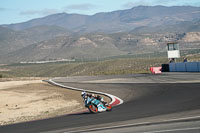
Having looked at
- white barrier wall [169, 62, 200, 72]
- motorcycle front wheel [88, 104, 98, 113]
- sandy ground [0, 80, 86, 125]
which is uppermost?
white barrier wall [169, 62, 200, 72]

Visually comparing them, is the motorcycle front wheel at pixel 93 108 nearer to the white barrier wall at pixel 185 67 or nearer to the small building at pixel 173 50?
the white barrier wall at pixel 185 67

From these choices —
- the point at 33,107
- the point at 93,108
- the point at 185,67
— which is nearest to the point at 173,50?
the point at 185,67

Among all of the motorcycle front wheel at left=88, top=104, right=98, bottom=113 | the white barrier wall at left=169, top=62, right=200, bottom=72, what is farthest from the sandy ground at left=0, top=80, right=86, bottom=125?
the white barrier wall at left=169, top=62, right=200, bottom=72

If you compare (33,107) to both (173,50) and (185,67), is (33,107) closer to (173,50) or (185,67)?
(185,67)

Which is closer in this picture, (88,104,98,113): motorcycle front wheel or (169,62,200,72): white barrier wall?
(88,104,98,113): motorcycle front wheel

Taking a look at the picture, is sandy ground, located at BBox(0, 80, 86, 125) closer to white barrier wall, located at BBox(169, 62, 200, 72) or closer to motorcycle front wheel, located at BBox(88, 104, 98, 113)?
motorcycle front wheel, located at BBox(88, 104, 98, 113)

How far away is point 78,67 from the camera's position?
110 meters

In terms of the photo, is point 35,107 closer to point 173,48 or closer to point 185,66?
point 185,66

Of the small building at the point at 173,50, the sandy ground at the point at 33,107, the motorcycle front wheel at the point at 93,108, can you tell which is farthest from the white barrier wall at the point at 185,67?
the motorcycle front wheel at the point at 93,108

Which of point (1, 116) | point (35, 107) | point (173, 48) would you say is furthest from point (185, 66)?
point (1, 116)

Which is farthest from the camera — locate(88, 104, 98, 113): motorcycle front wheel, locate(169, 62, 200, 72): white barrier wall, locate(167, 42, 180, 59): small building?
locate(167, 42, 180, 59): small building

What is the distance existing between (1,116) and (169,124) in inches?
→ 502

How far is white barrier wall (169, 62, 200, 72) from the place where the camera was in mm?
42547

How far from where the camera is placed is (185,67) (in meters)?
46.0
